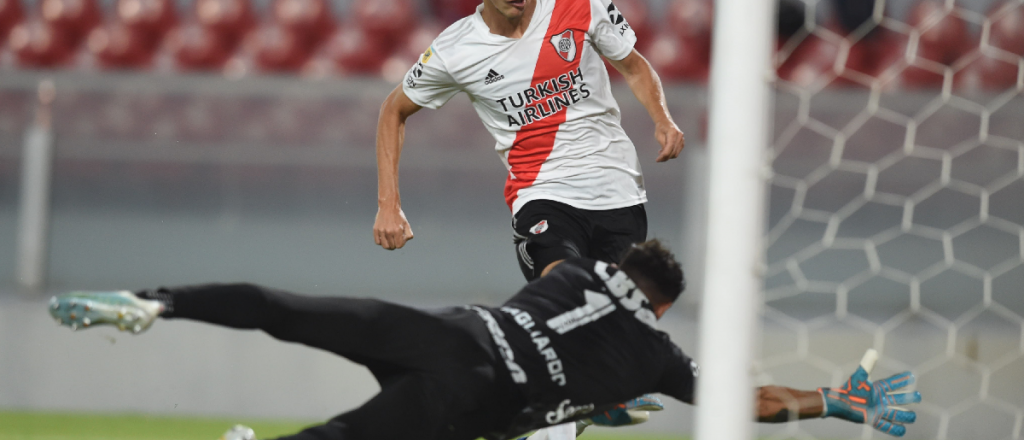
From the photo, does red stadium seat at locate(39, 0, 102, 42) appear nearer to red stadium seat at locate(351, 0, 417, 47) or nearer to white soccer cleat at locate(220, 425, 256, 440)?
red stadium seat at locate(351, 0, 417, 47)

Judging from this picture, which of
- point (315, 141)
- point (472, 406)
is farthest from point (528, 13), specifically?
point (315, 141)

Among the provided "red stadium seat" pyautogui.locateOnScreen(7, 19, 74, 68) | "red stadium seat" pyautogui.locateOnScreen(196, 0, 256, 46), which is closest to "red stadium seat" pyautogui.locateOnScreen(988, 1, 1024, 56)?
"red stadium seat" pyautogui.locateOnScreen(196, 0, 256, 46)

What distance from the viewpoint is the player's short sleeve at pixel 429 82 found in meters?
3.41

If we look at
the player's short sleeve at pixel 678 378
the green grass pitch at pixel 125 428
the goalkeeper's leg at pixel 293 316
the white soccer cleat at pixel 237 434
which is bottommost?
the green grass pitch at pixel 125 428

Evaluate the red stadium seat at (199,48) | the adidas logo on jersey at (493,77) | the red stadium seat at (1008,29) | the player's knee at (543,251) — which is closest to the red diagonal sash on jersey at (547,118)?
the adidas logo on jersey at (493,77)

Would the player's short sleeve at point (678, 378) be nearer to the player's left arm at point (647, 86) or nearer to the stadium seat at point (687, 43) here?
the player's left arm at point (647, 86)

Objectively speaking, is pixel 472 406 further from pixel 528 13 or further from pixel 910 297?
pixel 910 297

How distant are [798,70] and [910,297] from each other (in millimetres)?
1939

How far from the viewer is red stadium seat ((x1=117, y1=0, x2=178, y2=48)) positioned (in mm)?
7043

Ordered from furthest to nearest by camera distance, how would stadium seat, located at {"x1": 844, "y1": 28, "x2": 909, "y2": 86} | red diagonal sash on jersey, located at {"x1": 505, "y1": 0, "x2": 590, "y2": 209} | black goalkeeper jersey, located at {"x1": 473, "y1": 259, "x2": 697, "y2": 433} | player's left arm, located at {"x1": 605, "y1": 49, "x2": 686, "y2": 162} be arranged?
1. stadium seat, located at {"x1": 844, "y1": 28, "x2": 909, "y2": 86}
2. red diagonal sash on jersey, located at {"x1": 505, "y1": 0, "x2": 590, "y2": 209}
3. player's left arm, located at {"x1": 605, "y1": 49, "x2": 686, "y2": 162}
4. black goalkeeper jersey, located at {"x1": 473, "y1": 259, "x2": 697, "y2": 433}

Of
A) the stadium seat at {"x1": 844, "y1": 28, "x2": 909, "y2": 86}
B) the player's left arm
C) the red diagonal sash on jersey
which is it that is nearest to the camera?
the player's left arm

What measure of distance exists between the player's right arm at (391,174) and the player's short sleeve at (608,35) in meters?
0.66

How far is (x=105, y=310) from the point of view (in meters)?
2.12

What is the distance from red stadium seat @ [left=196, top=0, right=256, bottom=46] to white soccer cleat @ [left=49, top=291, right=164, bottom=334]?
5.16 meters
